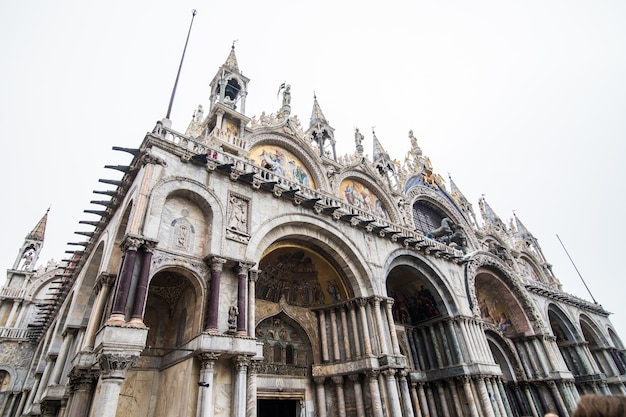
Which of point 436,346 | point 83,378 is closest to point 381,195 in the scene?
point 436,346

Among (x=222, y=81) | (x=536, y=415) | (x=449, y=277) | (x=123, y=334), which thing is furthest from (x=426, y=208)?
(x=123, y=334)

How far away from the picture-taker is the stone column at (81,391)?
319 inches

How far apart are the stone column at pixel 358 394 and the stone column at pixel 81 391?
7.43 m

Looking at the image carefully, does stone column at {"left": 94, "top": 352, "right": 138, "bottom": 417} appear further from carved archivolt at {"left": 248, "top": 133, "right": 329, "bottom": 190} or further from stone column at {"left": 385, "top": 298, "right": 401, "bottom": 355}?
carved archivolt at {"left": 248, "top": 133, "right": 329, "bottom": 190}

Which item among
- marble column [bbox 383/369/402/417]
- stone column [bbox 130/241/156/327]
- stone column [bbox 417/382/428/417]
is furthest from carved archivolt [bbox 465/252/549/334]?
stone column [bbox 130/241/156/327]

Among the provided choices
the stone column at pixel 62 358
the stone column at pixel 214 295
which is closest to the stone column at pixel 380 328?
the stone column at pixel 214 295

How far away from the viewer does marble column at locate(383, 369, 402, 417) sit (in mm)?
10748

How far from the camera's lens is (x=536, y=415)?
17.5 metres

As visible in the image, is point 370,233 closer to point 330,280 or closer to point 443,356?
point 330,280

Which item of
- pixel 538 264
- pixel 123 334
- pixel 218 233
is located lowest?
pixel 123 334

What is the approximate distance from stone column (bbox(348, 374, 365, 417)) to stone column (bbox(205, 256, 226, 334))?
5.60 meters

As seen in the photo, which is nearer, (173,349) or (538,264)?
(173,349)

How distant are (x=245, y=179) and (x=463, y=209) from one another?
→ 19.6 meters

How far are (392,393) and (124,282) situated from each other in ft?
28.1
